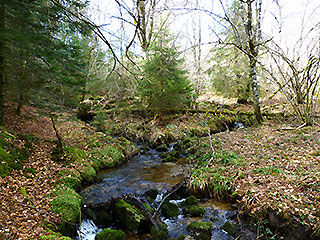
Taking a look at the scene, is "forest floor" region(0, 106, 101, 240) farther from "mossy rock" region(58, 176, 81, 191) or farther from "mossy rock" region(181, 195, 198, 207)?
"mossy rock" region(181, 195, 198, 207)

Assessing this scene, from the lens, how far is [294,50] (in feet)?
26.6

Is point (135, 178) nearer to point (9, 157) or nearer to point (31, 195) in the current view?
point (31, 195)

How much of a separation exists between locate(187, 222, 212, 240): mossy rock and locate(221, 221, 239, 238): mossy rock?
34 cm

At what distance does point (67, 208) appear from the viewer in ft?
15.0

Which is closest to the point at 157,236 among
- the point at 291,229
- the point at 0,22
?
the point at 291,229


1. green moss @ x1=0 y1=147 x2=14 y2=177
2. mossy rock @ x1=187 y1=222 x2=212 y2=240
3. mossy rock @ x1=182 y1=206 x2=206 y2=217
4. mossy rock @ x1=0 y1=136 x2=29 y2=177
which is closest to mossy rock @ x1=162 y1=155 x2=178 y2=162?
mossy rock @ x1=182 y1=206 x2=206 y2=217

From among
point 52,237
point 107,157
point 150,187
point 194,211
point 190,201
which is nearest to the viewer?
point 52,237

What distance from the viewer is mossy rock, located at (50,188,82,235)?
419 centimetres

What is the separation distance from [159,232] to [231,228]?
161cm

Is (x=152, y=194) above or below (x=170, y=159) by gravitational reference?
below

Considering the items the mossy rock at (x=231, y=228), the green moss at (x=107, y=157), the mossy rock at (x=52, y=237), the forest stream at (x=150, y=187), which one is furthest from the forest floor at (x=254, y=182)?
the green moss at (x=107, y=157)

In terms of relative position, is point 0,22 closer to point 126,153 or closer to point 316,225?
point 126,153

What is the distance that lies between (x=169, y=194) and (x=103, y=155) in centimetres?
406

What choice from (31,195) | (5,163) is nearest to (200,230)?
(31,195)
